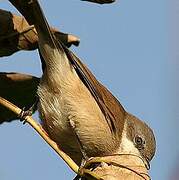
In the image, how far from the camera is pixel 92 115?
337 cm

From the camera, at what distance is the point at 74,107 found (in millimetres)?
3236

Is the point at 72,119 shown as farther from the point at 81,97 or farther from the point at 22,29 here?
the point at 22,29

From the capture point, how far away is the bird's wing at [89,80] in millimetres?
2565

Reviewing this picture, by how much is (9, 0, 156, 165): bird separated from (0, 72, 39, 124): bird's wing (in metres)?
0.39

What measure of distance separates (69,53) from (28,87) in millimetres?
691

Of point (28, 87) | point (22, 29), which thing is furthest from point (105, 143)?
point (22, 29)

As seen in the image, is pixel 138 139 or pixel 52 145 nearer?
pixel 52 145

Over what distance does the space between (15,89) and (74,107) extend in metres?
0.90

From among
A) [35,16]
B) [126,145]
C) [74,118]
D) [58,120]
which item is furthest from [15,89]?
[126,145]

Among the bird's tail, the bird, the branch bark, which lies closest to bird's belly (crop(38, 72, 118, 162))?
the bird

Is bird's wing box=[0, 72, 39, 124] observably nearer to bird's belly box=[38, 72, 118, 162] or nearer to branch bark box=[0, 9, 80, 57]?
branch bark box=[0, 9, 80, 57]

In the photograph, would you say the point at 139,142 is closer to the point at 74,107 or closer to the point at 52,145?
the point at 74,107

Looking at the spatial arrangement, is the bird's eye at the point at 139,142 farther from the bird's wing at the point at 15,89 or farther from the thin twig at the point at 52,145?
the thin twig at the point at 52,145

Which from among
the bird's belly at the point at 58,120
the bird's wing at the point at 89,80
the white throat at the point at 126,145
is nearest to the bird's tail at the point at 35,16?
the bird's wing at the point at 89,80
